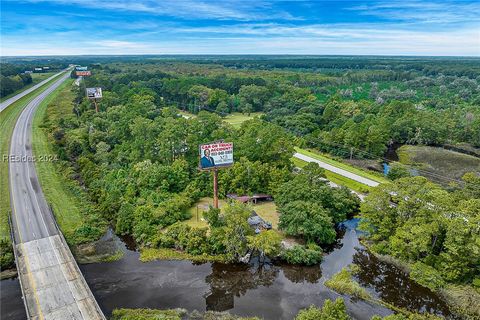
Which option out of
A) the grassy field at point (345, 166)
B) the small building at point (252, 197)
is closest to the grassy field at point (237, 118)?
the grassy field at point (345, 166)

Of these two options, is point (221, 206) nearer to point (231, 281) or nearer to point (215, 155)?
point (215, 155)

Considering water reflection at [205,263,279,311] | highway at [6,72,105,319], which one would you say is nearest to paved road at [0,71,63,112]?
highway at [6,72,105,319]

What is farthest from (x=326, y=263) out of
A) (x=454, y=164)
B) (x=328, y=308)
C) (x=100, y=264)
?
(x=454, y=164)

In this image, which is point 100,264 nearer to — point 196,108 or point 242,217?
point 242,217

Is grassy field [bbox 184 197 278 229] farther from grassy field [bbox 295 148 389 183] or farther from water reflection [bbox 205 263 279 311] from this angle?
grassy field [bbox 295 148 389 183]

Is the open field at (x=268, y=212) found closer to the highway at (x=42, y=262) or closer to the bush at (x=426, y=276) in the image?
the bush at (x=426, y=276)

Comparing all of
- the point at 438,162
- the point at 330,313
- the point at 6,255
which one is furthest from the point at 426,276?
the point at 438,162
